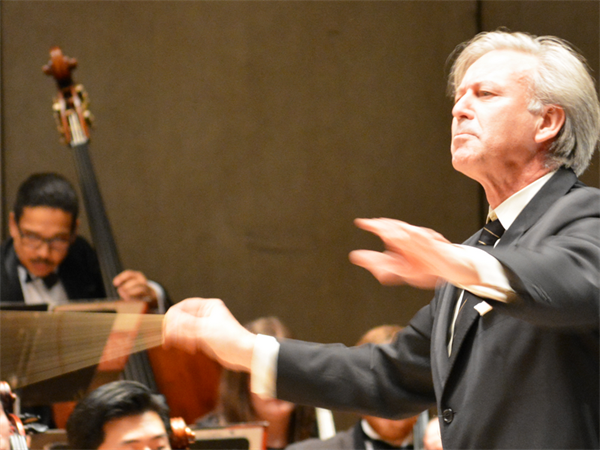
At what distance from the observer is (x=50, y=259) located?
113 inches

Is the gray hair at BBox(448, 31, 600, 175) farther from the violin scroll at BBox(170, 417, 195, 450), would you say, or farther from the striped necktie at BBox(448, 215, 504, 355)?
the violin scroll at BBox(170, 417, 195, 450)

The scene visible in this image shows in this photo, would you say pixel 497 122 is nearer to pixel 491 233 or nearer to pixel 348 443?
pixel 491 233

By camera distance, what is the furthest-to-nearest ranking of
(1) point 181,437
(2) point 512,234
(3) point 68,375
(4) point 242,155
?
(4) point 242,155
(3) point 68,375
(1) point 181,437
(2) point 512,234

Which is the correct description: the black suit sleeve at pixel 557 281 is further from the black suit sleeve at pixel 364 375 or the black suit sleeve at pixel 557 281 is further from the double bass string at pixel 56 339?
the double bass string at pixel 56 339

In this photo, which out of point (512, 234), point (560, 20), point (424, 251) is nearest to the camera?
point (424, 251)

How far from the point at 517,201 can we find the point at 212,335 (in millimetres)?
549

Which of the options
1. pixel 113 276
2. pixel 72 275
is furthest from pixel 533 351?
pixel 72 275

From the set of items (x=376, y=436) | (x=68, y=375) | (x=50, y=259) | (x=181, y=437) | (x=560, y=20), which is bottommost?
(x=376, y=436)

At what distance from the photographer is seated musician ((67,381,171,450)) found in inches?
79.5

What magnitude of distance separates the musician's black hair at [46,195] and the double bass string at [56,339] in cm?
67

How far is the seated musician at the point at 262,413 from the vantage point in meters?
2.66

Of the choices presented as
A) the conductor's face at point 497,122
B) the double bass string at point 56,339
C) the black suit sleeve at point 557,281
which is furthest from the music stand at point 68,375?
the black suit sleeve at point 557,281

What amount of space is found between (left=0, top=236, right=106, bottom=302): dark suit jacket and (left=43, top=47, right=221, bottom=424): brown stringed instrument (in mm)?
60

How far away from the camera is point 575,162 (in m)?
1.38
